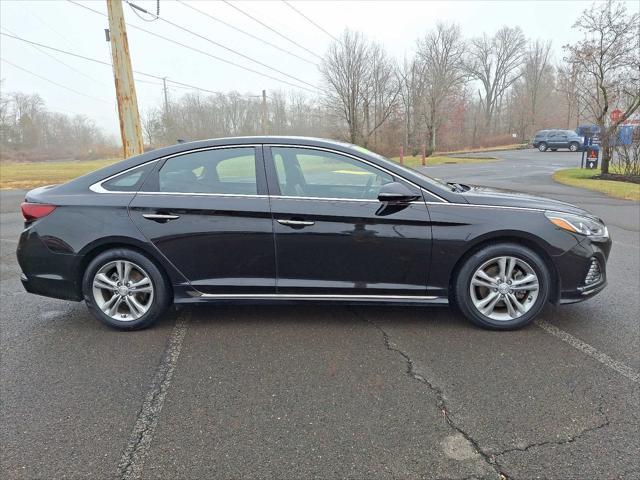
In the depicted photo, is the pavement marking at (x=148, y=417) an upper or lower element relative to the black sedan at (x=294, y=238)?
lower

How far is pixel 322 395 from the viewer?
2682 millimetres

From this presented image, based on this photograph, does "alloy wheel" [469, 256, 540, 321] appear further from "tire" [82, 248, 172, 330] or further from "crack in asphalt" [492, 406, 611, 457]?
"tire" [82, 248, 172, 330]

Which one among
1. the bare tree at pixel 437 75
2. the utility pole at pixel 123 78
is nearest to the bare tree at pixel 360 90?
the bare tree at pixel 437 75

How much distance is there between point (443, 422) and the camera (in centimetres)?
242

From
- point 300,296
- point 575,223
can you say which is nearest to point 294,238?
point 300,296

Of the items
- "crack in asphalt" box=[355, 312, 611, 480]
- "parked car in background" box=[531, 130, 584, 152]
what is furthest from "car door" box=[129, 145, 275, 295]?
"parked car in background" box=[531, 130, 584, 152]

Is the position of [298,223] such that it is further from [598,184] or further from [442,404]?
[598,184]

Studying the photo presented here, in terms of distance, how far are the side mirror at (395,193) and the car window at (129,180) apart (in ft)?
6.43

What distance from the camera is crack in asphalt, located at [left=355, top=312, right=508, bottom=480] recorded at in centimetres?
210

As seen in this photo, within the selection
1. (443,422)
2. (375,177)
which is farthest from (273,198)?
(443,422)

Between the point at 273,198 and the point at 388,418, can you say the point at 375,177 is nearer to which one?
the point at 273,198

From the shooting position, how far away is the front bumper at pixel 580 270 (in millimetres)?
3418

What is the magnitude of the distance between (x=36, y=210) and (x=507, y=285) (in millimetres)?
3972

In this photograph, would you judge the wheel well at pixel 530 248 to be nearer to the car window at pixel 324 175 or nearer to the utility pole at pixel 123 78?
the car window at pixel 324 175
